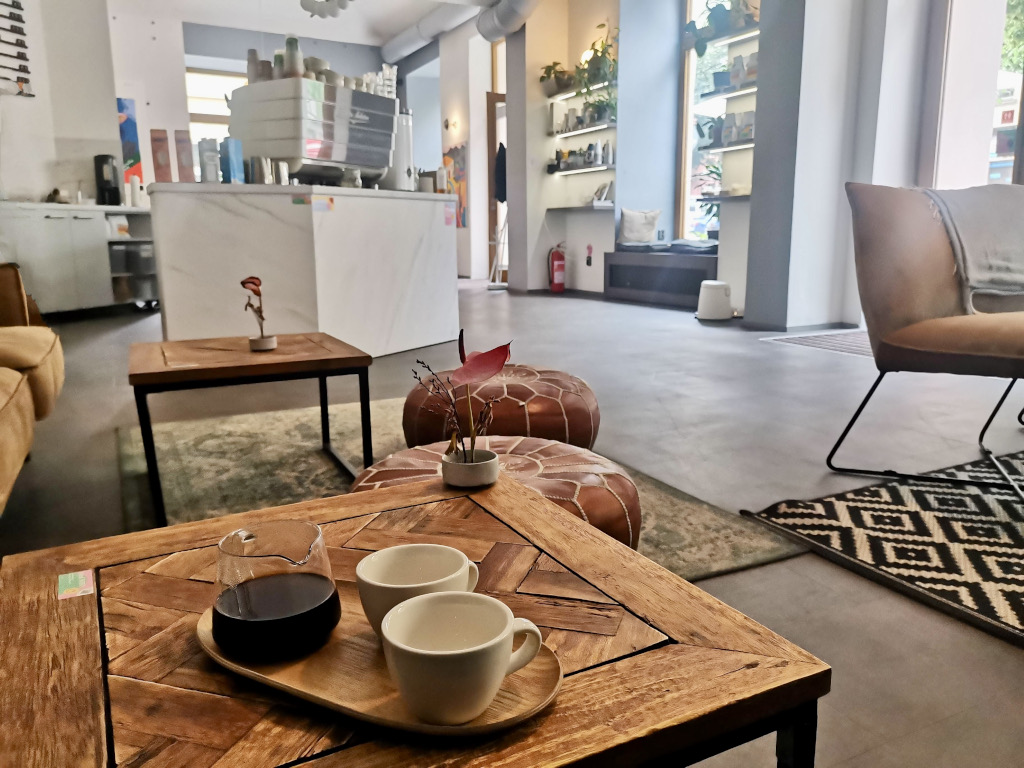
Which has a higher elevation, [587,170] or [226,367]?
[587,170]

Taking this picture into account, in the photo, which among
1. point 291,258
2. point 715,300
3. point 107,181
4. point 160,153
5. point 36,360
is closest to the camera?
point 36,360

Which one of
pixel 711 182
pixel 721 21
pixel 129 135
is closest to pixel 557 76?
pixel 721 21

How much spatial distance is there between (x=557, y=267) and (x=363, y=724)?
8.42 meters

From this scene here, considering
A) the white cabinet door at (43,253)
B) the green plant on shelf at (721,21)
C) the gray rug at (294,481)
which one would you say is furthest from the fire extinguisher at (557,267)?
the gray rug at (294,481)

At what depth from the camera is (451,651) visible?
0.52 metres

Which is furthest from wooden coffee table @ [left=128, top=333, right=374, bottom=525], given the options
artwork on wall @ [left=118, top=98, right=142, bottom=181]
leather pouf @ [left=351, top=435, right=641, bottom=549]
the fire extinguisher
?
artwork on wall @ [left=118, top=98, right=142, bottom=181]

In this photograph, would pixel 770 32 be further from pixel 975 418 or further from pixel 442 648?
pixel 442 648

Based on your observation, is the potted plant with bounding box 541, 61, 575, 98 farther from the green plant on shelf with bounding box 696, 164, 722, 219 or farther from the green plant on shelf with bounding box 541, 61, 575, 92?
the green plant on shelf with bounding box 696, 164, 722, 219

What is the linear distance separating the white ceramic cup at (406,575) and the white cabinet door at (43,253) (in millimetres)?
6778

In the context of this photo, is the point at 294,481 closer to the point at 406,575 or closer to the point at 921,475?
the point at 406,575

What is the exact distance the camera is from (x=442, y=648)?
557 mm

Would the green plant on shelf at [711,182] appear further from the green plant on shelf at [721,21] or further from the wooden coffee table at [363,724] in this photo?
the wooden coffee table at [363,724]

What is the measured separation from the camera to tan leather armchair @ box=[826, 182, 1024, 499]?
6.90ft

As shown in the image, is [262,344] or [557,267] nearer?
[262,344]
